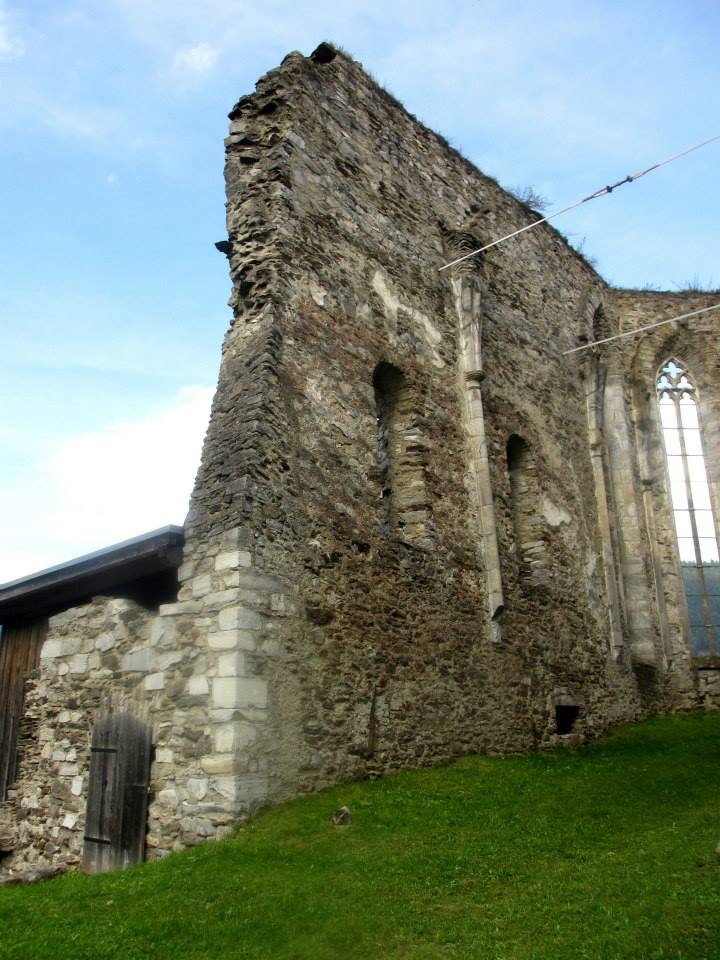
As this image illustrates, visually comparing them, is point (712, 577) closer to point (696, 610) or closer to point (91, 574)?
point (696, 610)

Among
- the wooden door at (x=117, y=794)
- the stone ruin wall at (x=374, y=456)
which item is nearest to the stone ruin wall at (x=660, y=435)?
the stone ruin wall at (x=374, y=456)

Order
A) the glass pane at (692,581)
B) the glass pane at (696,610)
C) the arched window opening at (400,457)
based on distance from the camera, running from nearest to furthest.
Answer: the arched window opening at (400,457) → the glass pane at (696,610) → the glass pane at (692,581)

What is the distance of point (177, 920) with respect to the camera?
208 inches

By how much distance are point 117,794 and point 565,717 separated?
263 inches

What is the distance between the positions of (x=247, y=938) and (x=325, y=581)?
355cm

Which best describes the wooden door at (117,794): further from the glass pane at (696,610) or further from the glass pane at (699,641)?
the glass pane at (696,610)

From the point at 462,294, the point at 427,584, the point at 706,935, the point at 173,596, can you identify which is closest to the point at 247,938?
the point at 706,935

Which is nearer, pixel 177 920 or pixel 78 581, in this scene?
pixel 177 920

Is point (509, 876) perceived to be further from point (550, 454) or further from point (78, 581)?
point (550, 454)

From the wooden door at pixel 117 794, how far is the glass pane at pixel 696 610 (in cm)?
1202

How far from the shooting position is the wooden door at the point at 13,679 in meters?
9.23

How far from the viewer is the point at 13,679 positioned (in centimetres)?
961

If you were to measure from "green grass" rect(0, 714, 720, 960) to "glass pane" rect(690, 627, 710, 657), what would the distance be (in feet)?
28.3

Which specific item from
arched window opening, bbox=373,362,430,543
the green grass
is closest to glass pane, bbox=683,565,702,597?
arched window opening, bbox=373,362,430,543
